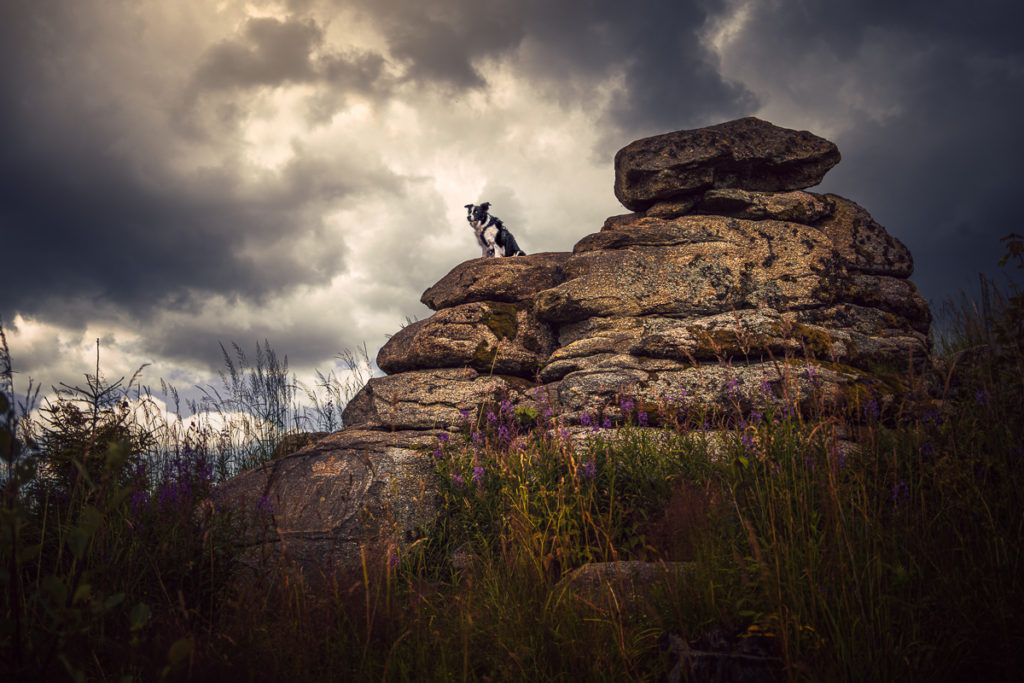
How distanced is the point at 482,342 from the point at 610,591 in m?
5.48

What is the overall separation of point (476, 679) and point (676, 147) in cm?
864

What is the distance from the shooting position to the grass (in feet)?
7.47

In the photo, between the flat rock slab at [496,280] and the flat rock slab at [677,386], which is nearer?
the flat rock slab at [677,386]

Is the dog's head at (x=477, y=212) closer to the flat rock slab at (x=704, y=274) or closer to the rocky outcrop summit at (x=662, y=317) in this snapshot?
the rocky outcrop summit at (x=662, y=317)

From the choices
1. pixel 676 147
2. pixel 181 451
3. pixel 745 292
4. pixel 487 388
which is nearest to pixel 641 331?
pixel 745 292

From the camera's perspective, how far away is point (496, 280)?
8.94m

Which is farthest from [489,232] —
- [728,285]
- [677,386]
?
[677,386]

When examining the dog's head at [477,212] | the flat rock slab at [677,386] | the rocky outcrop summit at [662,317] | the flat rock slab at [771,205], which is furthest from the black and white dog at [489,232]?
the flat rock slab at [677,386]

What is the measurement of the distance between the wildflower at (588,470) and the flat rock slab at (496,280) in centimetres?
439

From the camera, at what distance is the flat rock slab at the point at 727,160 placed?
917 cm

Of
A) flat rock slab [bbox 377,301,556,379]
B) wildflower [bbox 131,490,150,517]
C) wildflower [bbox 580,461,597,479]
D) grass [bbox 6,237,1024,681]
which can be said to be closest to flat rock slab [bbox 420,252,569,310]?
flat rock slab [bbox 377,301,556,379]

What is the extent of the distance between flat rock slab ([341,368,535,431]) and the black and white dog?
16.5 feet

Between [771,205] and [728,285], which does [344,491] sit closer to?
[728,285]

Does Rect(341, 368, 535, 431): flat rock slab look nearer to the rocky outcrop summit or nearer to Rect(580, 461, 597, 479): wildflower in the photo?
the rocky outcrop summit
